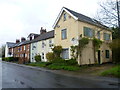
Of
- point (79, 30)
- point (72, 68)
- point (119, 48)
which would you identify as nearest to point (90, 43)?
point (79, 30)

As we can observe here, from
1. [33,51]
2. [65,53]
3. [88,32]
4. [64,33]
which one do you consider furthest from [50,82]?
[33,51]

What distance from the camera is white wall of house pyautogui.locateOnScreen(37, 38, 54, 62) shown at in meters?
29.5

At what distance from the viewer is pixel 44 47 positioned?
103 ft

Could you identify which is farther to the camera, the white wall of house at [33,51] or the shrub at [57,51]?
the white wall of house at [33,51]

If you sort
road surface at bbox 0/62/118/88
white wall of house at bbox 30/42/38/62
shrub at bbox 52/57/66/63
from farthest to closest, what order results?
white wall of house at bbox 30/42/38/62
shrub at bbox 52/57/66/63
road surface at bbox 0/62/118/88

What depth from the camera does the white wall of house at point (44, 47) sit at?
2953 cm

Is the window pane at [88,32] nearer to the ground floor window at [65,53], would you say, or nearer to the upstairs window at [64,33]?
the upstairs window at [64,33]

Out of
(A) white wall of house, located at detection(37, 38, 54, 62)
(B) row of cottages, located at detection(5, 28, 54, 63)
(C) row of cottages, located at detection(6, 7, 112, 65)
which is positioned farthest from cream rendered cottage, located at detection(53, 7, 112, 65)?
(B) row of cottages, located at detection(5, 28, 54, 63)

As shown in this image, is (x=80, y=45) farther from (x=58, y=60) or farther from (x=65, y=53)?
(x=58, y=60)

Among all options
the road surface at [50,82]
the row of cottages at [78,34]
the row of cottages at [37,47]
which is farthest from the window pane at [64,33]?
the road surface at [50,82]

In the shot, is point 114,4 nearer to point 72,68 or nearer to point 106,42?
point 72,68

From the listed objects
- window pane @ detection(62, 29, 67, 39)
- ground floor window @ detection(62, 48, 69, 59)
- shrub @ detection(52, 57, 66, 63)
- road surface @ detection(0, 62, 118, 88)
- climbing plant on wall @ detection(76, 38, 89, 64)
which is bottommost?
road surface @ detection(0, 62, 118, 88)

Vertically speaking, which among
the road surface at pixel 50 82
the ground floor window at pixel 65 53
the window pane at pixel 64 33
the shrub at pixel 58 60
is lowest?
the road surface at pixel 50 82

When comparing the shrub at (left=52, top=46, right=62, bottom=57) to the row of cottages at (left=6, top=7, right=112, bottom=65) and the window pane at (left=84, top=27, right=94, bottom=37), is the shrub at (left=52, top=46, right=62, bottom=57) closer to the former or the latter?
the row of cottages at (left=6, top=7, right=112, bottom=65)
